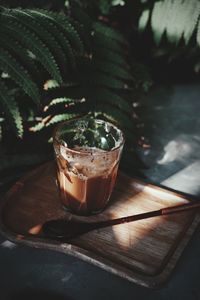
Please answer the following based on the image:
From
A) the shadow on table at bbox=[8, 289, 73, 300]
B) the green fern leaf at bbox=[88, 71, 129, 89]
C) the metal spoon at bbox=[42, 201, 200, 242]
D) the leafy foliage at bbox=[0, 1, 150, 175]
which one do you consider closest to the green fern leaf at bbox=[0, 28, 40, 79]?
the leafy foliage at bbox=[0, 1, 150, 175]

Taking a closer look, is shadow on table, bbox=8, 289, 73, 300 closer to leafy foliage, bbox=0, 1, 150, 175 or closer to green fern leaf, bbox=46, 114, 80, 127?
leafy foliage, bbox=0, 1, 150, 175

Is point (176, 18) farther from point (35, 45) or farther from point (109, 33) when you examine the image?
point (35, 45)

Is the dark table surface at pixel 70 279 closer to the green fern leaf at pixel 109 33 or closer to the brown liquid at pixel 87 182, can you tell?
the brown liquid at pixel 87 182

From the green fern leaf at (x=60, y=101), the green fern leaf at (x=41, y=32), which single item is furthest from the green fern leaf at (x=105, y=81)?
the green fern leaf at (x=41, y=32)

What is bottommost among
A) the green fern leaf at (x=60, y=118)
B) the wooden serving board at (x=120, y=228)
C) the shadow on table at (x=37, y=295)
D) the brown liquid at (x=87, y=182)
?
the shadow on table at (x=37, y=295)

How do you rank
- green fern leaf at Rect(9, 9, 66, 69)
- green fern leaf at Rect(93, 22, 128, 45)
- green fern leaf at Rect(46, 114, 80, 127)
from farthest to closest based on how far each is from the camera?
1. green fern leaf at Rect(93, 22, 128, 45)
2. green fern leaf at Rect(46, 114, 80, 127)
3. green fern leaf at Rect(9, 9, 66, 69)

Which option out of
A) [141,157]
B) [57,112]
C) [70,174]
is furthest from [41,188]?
[141,157]

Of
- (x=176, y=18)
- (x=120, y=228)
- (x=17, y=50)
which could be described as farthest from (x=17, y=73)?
(x=176, y=18)
